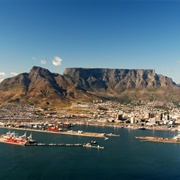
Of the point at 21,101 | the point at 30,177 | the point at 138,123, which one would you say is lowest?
the point at 30,177

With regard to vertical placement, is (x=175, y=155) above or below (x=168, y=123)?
below

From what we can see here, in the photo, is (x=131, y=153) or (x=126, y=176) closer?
(x=126, y=176)

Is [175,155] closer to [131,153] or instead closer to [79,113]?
[131,153]

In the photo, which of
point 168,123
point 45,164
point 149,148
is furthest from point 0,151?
point 168,123

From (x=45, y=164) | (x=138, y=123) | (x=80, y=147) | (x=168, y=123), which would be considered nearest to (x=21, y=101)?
(x=138, y=123)

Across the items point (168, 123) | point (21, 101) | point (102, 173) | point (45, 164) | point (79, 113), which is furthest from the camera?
point (21, 101)

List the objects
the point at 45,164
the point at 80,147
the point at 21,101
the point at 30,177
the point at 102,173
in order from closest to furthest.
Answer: the point at 30,177
the point at 102,173
the point at 45,164
the point at 80,147
the point at 21,101
